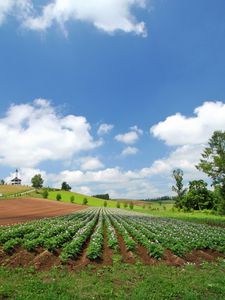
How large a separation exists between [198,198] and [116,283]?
306 ft

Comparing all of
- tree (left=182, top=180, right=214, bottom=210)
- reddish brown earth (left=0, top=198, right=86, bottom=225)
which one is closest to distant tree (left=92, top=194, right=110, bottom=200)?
tree (left=182, top=180, right=214, bottom=210)

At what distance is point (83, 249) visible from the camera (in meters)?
18.4

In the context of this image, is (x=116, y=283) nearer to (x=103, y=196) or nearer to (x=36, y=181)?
(x=36, y=181)

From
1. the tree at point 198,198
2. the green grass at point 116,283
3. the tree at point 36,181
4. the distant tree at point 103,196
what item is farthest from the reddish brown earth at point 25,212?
the distant tree at point 103,196

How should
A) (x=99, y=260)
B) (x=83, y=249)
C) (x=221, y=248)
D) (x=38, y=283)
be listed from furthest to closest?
(x=221, y=248), (x=83, y=249), (x=99, y=260), (x=38, y=283)

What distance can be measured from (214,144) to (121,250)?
56.9 m

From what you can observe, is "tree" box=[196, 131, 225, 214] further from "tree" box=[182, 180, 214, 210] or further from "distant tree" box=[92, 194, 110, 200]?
"distant tree" box=[92, 194, 110, 200]

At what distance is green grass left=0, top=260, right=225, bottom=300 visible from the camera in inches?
416

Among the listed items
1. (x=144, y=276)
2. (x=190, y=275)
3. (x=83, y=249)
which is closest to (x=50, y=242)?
(x=83, y=249)

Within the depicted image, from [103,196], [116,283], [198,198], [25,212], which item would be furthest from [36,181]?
[116,283]

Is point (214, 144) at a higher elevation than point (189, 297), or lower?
higher

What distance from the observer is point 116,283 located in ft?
40.2

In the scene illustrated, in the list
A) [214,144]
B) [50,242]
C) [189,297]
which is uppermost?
[214,144]

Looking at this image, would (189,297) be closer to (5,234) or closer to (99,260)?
(99,260)
